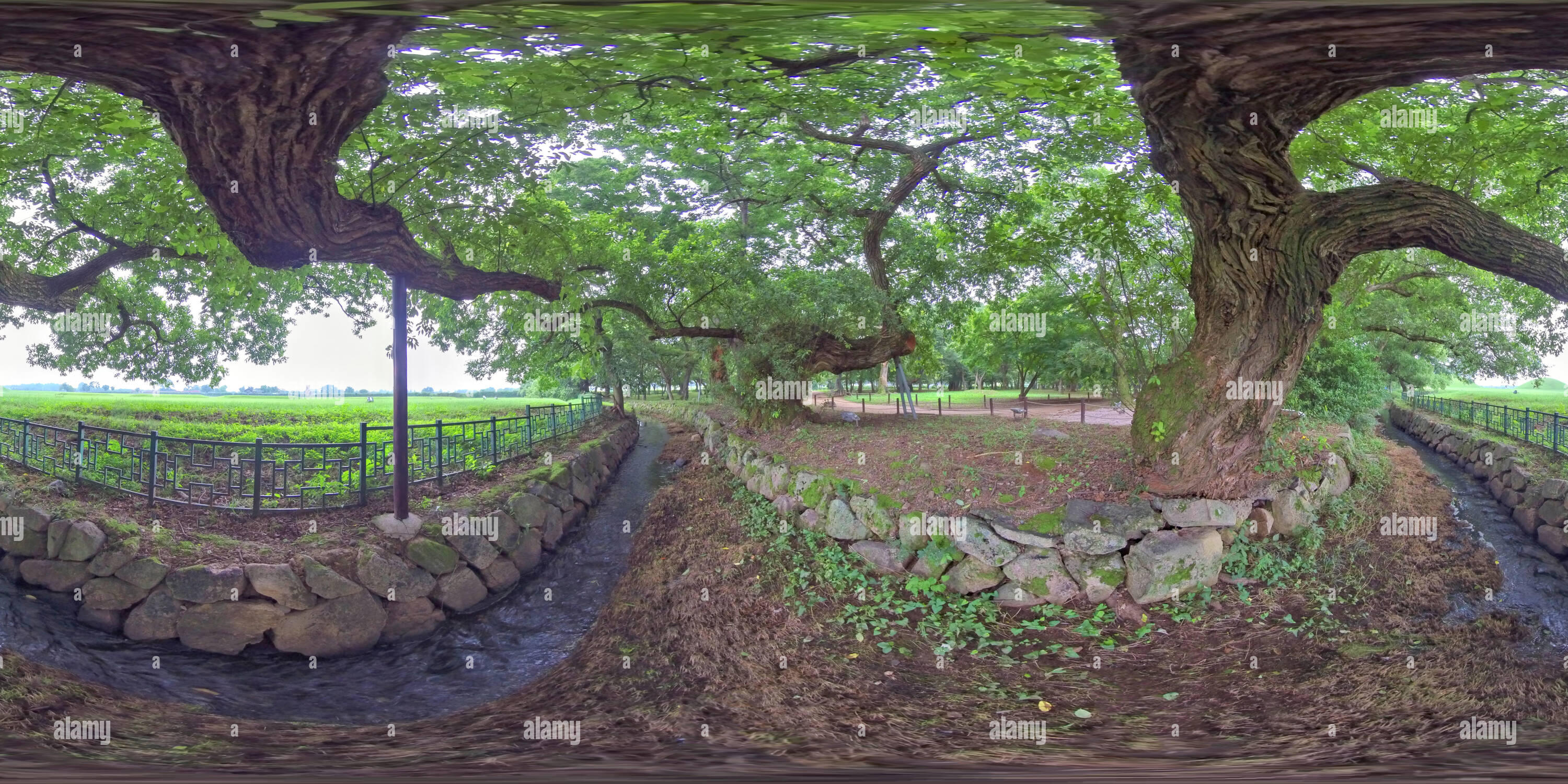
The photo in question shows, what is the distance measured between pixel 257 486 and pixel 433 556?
717 mm

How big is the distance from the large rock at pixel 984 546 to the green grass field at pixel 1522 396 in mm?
2254

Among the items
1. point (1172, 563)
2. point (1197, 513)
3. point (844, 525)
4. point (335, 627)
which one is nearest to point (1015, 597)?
point (1172, 563)

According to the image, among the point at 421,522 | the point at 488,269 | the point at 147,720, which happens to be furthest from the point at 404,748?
the point at 488,269

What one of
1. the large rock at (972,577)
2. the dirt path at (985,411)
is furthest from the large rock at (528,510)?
the dirt path at (985,411)

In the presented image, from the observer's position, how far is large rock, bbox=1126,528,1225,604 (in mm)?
3254

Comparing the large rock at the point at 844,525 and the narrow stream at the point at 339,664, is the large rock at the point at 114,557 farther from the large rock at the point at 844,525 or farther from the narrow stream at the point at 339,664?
the large rock at the point at 844,525

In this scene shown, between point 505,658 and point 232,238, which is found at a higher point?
point 232,238

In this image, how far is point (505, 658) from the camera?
2.28 meters

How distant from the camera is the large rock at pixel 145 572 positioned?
6.93 feet

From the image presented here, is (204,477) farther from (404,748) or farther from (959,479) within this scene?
(959,479)

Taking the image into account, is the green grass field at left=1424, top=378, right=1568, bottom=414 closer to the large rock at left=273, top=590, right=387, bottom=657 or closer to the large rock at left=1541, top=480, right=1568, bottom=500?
the large rock at left=1541, top=480, right=1568, bottom=500

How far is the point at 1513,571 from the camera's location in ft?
8.32

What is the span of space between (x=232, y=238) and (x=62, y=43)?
112 centimetres

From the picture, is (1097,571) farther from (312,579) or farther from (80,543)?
(80,543)
